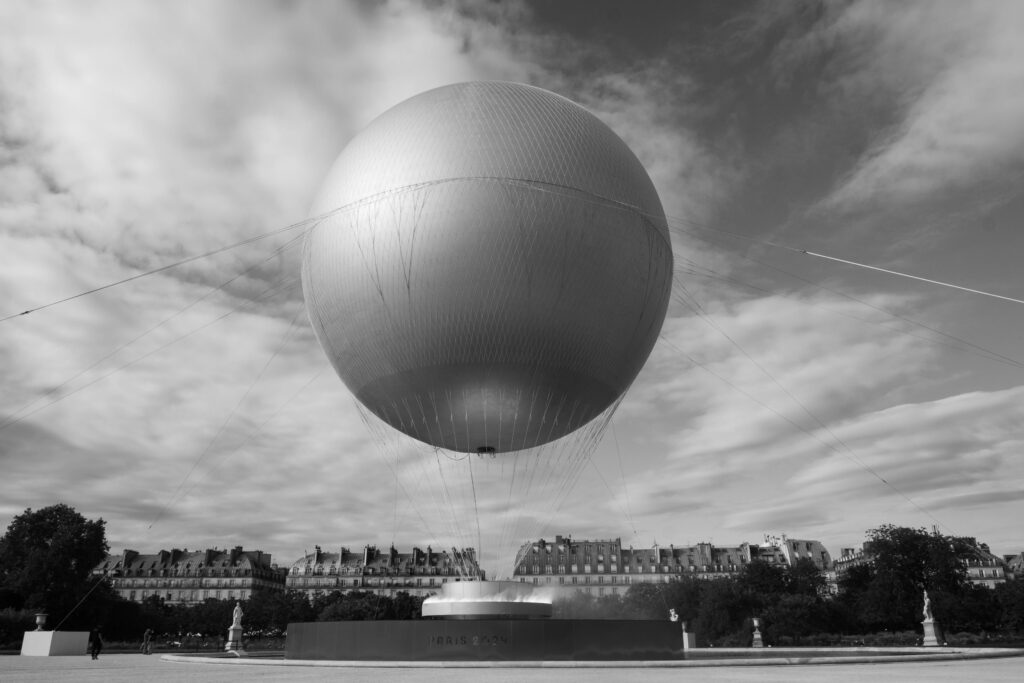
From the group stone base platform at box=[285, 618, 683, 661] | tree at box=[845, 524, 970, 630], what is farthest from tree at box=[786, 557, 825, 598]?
stone base platform at box=[285, 618, 683, 661]

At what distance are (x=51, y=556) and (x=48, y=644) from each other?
33.5 metres

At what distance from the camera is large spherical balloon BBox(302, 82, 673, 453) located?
17.9 meters

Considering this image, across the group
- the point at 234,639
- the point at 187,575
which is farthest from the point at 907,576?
the point at 187,575

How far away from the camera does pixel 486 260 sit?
17.7 meters

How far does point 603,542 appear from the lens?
393 feet

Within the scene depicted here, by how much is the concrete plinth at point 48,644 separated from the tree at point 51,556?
30631mm

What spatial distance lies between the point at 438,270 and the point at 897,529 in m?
67.7

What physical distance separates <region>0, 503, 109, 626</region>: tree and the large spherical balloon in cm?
5626

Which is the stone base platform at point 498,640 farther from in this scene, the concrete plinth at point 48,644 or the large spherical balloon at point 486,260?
the concrete plinth at point 48,644

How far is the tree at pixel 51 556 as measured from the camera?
197 ft

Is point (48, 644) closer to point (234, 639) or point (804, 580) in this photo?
point (234, 639)

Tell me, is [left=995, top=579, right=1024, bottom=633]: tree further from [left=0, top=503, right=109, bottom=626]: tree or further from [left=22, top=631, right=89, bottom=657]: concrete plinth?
[left=0, top=503, right=109, bottom=626]: tree

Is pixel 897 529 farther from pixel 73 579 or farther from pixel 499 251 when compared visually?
pixel 73 579

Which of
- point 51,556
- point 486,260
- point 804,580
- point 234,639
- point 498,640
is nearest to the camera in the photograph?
point 486,260
